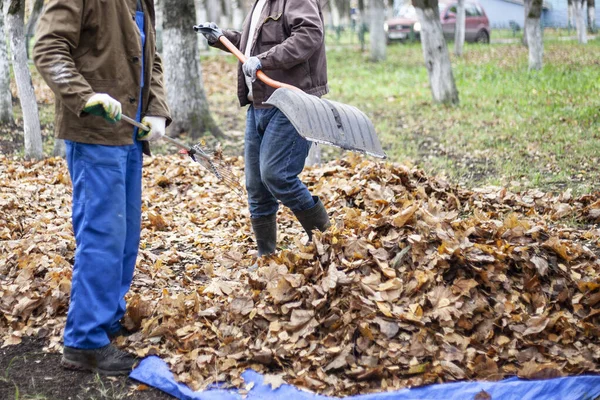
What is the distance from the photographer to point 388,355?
338 centimetres

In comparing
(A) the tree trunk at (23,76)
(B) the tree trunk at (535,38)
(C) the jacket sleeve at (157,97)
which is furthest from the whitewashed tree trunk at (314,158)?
(B) the tree trunk at (535,38)

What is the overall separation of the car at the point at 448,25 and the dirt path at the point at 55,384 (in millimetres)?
23986

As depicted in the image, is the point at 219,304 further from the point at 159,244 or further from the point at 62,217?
the point at 62,217

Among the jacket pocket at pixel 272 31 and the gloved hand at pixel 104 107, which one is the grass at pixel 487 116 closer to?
the jacket pocket at pixel 272 31

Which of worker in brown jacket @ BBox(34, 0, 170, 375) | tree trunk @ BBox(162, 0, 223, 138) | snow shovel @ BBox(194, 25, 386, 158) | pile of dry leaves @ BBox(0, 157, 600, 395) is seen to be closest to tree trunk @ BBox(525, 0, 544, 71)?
tree trunk @ BBox(162, 0, 223, 138)

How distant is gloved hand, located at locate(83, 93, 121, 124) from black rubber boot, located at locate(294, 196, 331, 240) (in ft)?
5.11

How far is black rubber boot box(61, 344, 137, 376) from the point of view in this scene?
11.5 ft

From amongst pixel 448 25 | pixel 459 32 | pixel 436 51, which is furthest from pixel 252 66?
pixel 448 25

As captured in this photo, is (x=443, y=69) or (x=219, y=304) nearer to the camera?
(x=219, y=304)

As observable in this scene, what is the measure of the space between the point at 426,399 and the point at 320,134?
1.57 m

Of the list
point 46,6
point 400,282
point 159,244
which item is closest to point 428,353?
point 400,282

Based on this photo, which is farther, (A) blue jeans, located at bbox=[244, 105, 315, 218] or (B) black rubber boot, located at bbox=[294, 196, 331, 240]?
(B) black rubber boot, located at bbox=[294, 196, 331, 240]

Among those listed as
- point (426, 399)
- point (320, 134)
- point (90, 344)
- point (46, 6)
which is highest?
point (46, 6)

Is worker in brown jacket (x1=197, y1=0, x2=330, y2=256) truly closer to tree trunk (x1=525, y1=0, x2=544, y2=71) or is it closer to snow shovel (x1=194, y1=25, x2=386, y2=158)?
snow shovel (x1=194, y1=25, x2=386, y2=158)
